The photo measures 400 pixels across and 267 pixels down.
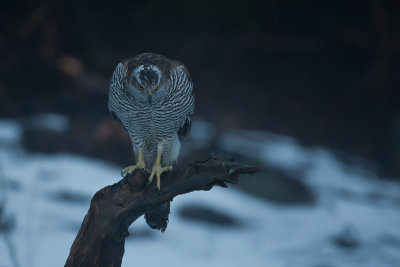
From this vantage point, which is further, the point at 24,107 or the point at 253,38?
the point at 253,38

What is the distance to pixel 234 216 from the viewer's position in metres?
5.62

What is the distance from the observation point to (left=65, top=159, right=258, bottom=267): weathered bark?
251 cm

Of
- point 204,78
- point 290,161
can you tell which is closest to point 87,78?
point 204,78

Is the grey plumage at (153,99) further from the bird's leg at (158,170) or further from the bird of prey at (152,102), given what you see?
the bird's leg at (158,170)

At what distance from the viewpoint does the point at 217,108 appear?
861 centimetres

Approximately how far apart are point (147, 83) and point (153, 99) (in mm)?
137

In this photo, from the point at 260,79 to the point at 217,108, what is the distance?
51.2 inches

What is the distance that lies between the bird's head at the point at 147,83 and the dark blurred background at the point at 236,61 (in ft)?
14.5

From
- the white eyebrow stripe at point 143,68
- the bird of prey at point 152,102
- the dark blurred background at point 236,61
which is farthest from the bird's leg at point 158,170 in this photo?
the dark blurred background at point 236,61

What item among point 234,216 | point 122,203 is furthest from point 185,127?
point 234,216

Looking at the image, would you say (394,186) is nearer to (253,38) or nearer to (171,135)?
(253,38)

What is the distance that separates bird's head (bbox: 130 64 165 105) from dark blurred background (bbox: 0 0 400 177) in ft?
14.5

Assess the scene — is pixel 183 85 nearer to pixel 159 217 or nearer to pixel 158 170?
pixel 158 170

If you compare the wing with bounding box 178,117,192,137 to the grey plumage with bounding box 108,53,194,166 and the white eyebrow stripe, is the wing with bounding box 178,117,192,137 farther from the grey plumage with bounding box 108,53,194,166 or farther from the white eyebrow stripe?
the white eyebrow stripe
